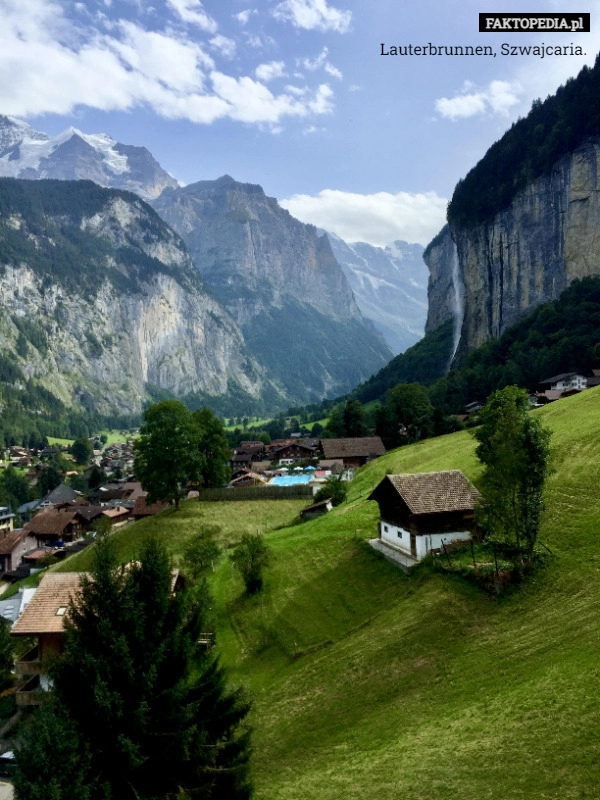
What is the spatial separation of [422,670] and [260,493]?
40931mm

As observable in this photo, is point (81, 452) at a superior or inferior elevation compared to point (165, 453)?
inferior

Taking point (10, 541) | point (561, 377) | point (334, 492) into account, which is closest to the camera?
point (334, 492)

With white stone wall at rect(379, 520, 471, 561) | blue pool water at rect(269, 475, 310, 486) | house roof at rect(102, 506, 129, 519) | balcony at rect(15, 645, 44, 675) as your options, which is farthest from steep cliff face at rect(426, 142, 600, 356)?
balcony at rect(15, 645, 44, 675)

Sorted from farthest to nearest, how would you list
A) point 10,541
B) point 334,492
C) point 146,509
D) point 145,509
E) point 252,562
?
point 10,541 → point 145,509 → point 146,509 → point 334,492 → point 252,562

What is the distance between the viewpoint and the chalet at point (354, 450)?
85.0 metres

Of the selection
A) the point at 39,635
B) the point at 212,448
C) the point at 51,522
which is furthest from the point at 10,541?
the point at 39,635

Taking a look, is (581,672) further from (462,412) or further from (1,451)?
(1,451)

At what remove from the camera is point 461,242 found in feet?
547

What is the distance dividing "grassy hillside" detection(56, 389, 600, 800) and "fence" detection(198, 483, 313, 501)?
23438 mm

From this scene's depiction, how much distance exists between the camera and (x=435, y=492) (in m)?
33.0

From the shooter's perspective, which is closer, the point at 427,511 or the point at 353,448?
the point at 427,511

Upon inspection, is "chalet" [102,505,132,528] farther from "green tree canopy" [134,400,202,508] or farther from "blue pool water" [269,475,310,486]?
"green tree canopy" [134,400,202,508]

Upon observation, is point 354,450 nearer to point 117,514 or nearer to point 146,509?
point 146,509

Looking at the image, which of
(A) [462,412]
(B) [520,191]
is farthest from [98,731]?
(B) [520,191]
